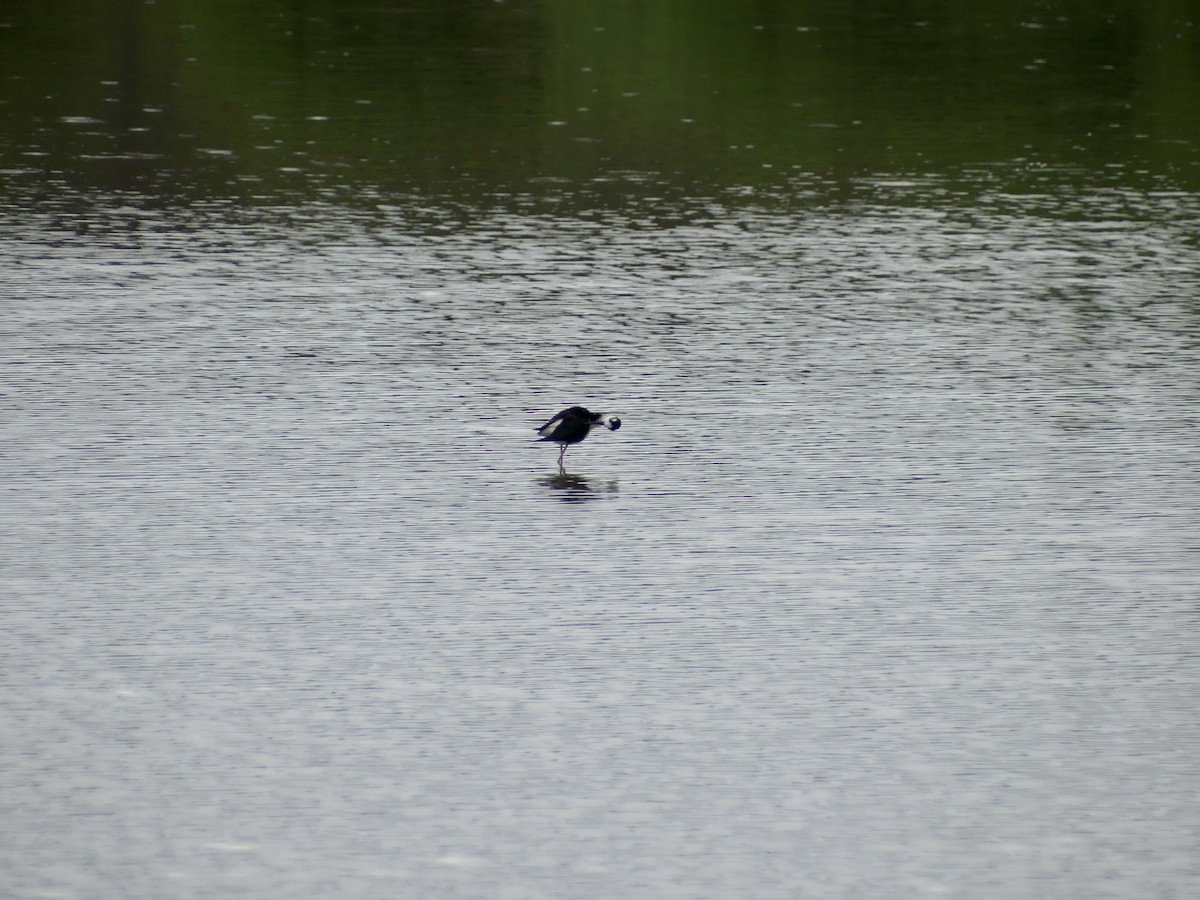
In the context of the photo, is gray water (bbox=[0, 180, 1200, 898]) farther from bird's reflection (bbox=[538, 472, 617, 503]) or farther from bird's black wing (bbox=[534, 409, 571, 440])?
bird's black wing (bbox=[534, 409, 571, 440])

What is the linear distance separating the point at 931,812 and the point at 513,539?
4136 millimetres

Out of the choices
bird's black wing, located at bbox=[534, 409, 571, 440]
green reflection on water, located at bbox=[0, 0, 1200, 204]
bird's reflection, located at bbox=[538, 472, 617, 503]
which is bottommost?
green reflection on water, located at bbox=[0, 0, 1200, 204]

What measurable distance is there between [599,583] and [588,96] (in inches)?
871

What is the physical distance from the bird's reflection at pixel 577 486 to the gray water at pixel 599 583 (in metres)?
0.04

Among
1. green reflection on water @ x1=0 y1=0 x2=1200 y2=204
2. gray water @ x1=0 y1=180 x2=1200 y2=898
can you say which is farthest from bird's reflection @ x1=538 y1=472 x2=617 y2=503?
green reflection on water @ x1=0 y1=0 x2=1200 y2=204

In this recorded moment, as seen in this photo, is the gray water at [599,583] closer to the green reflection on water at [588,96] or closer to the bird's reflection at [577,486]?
the bird's reflection at [577,486]

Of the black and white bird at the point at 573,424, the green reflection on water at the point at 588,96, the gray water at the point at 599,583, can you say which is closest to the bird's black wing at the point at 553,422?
the black and white bird at the point at 573,424

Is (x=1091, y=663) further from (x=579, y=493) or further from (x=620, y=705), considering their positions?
(x=579, y=493)

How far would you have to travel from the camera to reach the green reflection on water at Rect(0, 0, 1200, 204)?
26.1 metres

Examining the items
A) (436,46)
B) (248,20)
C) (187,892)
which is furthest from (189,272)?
(248,20)

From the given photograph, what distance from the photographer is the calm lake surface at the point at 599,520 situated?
27.5 feet

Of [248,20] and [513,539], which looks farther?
[248,20]

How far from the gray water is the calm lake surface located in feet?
0.12

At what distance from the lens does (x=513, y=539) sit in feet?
39.5
